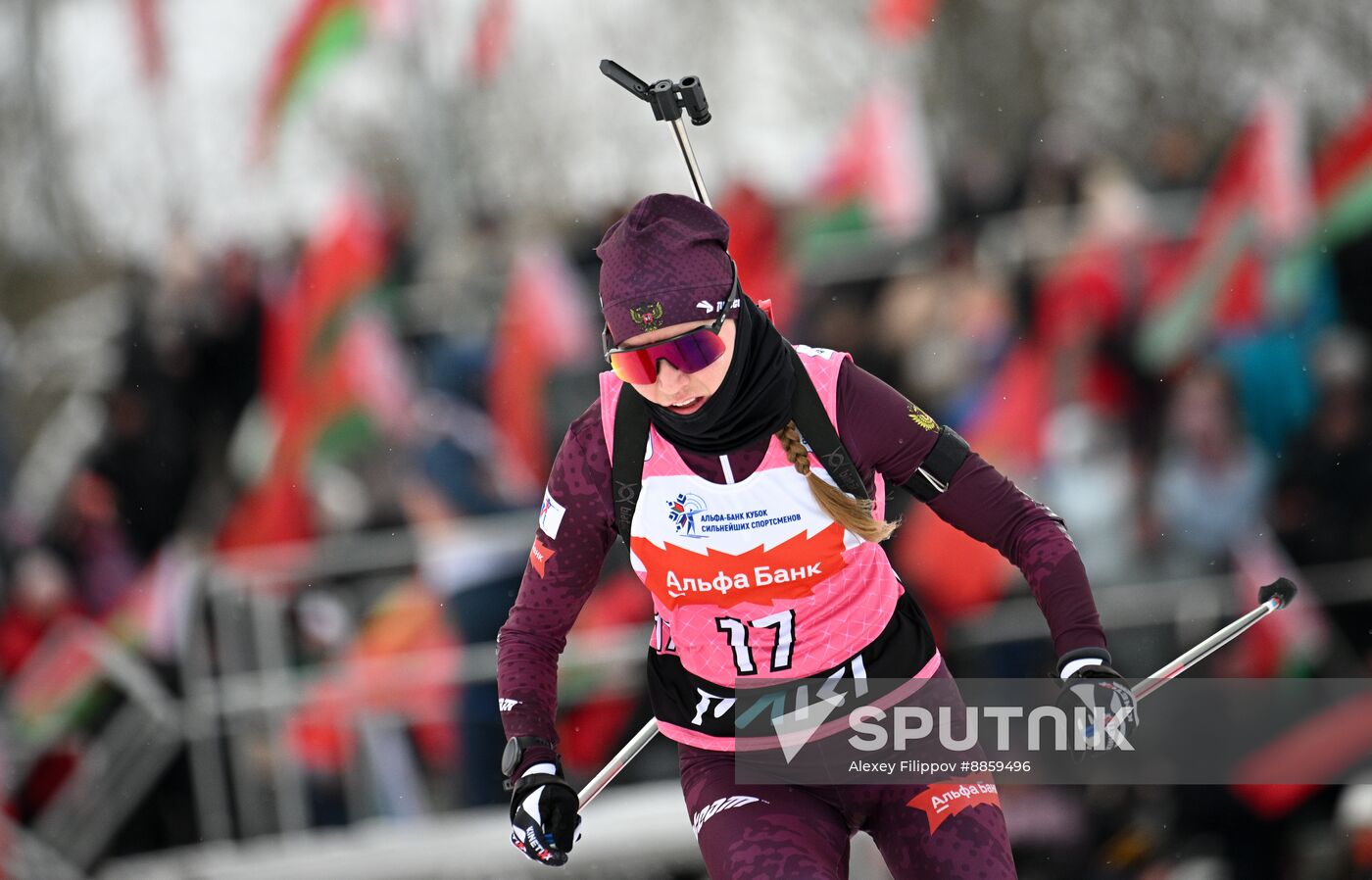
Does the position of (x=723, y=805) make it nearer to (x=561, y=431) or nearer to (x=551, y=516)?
(x=551, y=516)

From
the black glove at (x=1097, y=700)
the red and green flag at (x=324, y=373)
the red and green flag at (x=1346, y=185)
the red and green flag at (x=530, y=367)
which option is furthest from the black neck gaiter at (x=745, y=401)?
the red and green flag at (x=1346, y=185)

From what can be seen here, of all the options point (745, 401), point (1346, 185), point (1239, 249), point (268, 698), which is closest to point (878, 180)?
point (1239, 249)

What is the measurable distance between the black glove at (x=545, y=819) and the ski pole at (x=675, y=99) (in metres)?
1.32

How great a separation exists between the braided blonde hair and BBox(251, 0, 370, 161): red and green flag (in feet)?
18.3

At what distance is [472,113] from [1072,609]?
579cm

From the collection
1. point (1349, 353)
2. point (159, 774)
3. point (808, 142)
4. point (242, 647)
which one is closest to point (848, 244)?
point (808, 142)

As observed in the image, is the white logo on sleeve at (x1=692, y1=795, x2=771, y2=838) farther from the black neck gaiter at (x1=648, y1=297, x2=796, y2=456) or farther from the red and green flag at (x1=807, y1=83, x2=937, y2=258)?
the red and green flag at (x1=807, y1=83, x2=937, y2=258)

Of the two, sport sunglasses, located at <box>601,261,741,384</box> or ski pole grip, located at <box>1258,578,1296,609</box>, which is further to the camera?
ski pole grip, located at <box>1258,578,1296,609</box>

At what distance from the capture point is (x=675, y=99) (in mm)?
3867

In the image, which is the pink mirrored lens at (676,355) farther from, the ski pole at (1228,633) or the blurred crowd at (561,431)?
the blurred crowd at (561,431)

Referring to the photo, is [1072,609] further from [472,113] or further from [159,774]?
[472,113]

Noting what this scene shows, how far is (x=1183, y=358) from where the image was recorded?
22.6 feet

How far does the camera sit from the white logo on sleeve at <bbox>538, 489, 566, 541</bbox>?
346cm

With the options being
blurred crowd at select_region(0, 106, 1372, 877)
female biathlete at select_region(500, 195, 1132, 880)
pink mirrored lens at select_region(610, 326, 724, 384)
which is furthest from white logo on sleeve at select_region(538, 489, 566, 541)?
blurred crowd at select_region(0, 106, 1372, 877)
